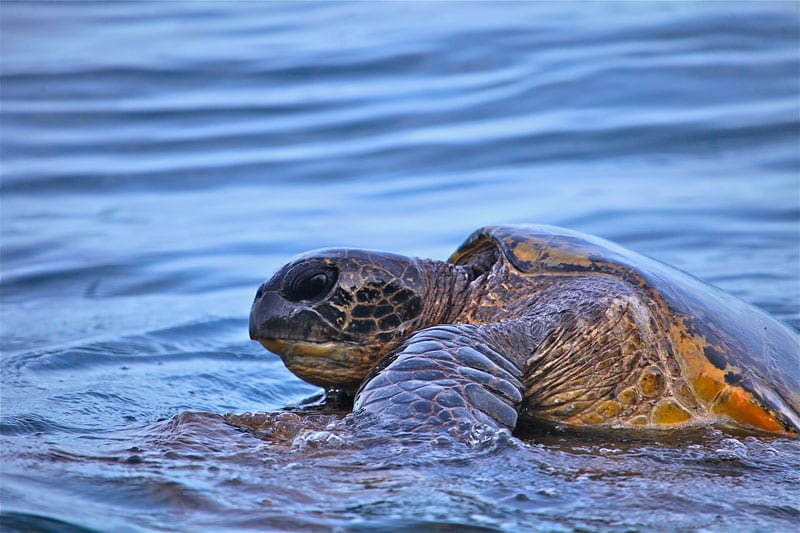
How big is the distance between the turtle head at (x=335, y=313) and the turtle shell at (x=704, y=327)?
50 centimetres

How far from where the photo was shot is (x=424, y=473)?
267 cm

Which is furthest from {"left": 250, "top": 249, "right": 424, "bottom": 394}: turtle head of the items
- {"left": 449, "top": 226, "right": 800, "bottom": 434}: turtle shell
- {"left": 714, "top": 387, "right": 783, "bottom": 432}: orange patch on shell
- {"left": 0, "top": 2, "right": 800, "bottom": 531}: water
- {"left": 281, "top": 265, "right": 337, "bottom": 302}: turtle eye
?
{"left": 714, "top": 387, "right": 783, "bottom": 432}: orange patch on shell

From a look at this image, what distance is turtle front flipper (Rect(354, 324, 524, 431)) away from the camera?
2959 millimetres

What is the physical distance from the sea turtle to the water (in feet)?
0.56

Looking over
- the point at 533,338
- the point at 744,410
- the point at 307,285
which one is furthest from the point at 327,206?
the point at 744,410

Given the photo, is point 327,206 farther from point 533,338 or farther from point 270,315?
point 533,338

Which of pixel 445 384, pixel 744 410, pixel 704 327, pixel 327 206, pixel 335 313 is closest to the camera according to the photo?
pixel 445 384

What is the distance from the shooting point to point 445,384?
307 cm

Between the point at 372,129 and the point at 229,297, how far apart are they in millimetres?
5049

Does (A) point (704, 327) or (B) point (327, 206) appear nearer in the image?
(A) point (704, 327)

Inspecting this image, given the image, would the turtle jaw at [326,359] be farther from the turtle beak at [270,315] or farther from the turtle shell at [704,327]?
the turtle shell at [704,327]

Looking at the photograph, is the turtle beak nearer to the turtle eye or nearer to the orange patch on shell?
the turtle eye

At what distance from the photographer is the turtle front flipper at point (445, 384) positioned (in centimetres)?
296

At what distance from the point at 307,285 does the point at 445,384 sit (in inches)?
39.0
